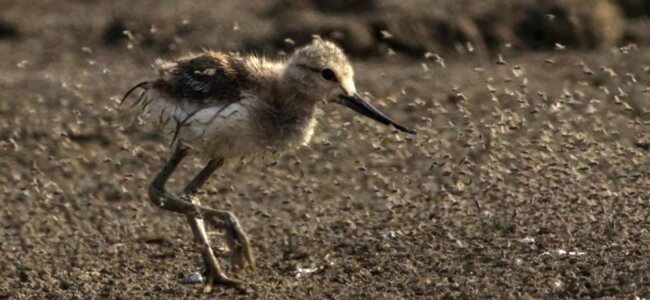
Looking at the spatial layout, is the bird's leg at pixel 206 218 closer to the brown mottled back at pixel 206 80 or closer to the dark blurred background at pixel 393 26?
the brown mottled back at pixel 206 80

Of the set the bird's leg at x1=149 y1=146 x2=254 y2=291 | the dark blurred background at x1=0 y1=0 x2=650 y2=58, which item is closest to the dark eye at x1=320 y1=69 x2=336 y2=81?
the bird's leg at x1=149 y1=146 x2=254 y2=291

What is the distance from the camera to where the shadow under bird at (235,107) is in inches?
274

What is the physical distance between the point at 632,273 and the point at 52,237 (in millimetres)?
3095

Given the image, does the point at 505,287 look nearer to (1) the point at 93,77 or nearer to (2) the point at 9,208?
(2) the point at 9,208

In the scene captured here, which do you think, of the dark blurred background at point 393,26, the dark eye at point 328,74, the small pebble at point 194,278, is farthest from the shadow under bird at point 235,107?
the dark blurred background at point 393,26

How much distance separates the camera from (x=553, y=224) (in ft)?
25.2

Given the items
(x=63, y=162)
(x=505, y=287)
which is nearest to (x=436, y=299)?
(x=505, y=287)

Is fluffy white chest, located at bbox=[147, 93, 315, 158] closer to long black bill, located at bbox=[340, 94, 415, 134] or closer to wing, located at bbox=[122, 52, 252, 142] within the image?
wing, located at bbox=[122, 52, 252, 142]

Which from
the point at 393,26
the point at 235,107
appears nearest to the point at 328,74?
the point at 235,107

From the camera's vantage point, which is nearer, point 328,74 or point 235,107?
point 235,107

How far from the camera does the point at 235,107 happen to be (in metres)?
6.95

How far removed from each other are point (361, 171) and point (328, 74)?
7.51 ft

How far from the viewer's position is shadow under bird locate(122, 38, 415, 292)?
22.8 ft

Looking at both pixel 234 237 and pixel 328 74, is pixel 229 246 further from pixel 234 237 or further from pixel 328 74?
pixel 328 74
